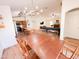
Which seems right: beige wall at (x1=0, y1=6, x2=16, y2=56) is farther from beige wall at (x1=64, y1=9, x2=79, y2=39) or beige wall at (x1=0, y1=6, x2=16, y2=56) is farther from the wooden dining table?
beige wall at (x1=64, y1=9, x2=79, y2=39)

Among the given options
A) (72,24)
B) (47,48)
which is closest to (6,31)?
(47,48)

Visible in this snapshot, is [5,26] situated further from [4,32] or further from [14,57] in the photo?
[14,57]

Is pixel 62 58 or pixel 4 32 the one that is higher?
pixel 4 32

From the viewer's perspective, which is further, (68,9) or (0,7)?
(68,9)

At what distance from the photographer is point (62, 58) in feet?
6.04

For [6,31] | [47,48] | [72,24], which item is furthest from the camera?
[72,24]

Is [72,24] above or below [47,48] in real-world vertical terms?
above

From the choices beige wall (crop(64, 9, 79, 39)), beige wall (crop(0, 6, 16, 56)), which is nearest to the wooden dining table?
beige wall (crop(64, 9, 79, 39))

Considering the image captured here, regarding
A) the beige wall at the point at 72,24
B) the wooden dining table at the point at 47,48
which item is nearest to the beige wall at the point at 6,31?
the wooden dining table at the point at 47,48

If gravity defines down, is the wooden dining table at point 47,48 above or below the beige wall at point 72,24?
below

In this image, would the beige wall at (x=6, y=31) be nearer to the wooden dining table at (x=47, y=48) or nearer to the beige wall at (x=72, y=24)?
the wooden dining table at (x=47, y=48)

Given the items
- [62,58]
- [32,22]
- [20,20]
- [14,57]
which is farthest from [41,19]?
[62,58]

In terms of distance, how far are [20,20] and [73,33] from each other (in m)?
10.2

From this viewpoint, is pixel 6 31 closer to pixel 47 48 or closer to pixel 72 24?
pixel 47 48
